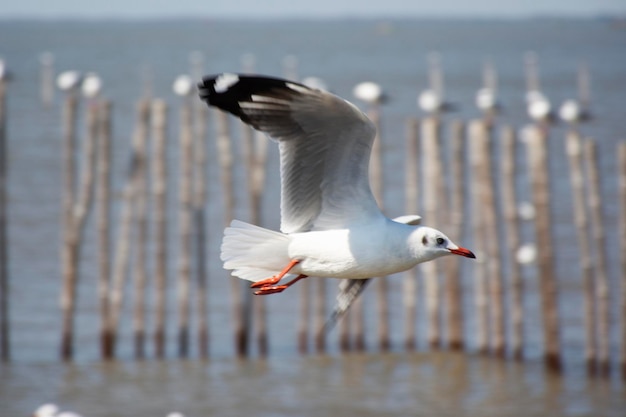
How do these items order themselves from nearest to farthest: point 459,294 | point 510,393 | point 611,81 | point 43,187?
1. point 510,393
2. point 459,294
3. point 43,187
4. point 611,81

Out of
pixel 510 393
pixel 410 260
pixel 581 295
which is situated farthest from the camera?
pixel 581 295

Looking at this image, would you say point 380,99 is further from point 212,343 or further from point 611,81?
point 611,81

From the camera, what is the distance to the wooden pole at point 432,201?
40.1 ft

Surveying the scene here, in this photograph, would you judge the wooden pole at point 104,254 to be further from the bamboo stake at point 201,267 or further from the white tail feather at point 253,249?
the white tail feather at point 253,249

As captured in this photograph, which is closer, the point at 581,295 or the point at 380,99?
the point at 380,99

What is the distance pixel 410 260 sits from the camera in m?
6.75

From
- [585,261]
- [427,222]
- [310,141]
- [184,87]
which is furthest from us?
[184,87]

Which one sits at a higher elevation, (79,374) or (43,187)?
(43,187)

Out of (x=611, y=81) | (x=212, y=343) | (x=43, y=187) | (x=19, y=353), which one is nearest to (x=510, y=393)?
(x=212, y=343)

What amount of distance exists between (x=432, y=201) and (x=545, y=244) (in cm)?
112

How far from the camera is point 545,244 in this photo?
11.8m

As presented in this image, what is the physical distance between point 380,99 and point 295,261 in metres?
7.11

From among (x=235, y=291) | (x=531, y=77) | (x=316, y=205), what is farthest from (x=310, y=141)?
(x=531, y=77)

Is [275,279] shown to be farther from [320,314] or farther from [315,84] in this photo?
[315,84]
